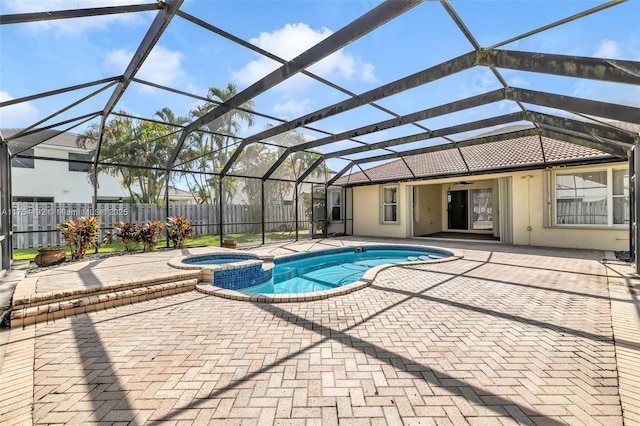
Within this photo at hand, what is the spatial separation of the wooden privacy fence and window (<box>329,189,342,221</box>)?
247 cm

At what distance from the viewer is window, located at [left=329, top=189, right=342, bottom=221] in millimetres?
15789

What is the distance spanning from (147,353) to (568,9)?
5.73 m

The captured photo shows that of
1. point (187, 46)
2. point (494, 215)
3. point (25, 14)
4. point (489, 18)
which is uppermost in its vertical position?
point (187, 46)

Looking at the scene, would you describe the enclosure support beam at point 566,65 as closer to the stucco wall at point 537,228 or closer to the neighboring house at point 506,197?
the neighboring house at point 506,197

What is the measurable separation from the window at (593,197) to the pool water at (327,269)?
14.8 feet

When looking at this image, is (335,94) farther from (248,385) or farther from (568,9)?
(248,385)

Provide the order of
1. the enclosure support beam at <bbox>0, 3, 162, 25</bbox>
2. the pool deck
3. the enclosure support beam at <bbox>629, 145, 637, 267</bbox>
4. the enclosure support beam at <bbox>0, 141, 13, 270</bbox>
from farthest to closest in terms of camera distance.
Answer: the enclosure support beam at <bbox>629, 145, 637, 267</bbox> < the enclosure support beam at <bbox>0, 141, 13, 270</bbox> < the enclosure support beam at <bbox>0, 3, 162, 25</bbox> < the pool deck

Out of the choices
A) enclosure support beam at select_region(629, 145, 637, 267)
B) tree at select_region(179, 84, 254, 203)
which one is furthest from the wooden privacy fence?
enclosure support beam at select_region(629, 145, 637, 267)

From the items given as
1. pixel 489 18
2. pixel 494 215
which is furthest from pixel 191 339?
pixel 494 215

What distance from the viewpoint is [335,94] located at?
5.93 m

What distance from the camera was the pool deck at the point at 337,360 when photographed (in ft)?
6.58

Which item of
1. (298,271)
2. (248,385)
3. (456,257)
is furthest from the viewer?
(298,271)

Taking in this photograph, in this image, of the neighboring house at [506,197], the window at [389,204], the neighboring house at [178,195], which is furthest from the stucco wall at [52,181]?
the window at [389,204]

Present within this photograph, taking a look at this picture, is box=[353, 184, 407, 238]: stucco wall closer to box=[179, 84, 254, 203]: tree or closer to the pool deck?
box=[179, 84, 254, 203]: tree
